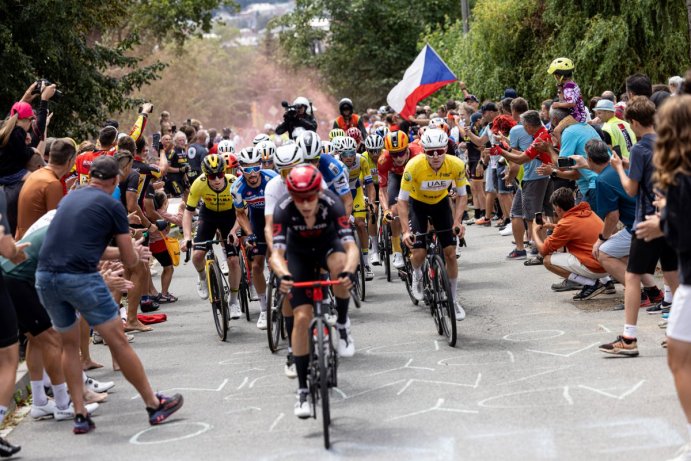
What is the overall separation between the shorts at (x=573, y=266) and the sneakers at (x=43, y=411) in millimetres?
5837

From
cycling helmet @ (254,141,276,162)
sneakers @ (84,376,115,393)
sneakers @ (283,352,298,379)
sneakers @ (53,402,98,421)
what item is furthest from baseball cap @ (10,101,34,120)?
sneakers @ (283,352,298,379)

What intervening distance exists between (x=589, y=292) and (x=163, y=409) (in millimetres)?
5647

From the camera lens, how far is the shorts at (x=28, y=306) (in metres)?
8.52

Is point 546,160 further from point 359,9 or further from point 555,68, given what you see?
point 359,9

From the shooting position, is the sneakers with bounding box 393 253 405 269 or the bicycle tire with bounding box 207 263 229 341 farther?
the sneakers with bounding box 393 253 405 269

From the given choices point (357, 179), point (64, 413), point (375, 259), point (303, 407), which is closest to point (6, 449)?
point (64, 413)

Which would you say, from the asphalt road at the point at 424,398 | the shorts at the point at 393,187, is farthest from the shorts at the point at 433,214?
the shorts at the point at 393,187

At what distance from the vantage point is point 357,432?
306 inches

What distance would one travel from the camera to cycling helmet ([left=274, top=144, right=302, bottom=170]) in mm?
9797

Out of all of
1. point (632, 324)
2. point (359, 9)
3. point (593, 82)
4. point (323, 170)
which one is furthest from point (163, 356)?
point (359, 9)

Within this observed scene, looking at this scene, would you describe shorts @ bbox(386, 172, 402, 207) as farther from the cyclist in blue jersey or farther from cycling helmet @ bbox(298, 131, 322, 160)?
cycling helmet @ bbox(298, 131, 322, 160)

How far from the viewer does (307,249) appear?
8.70m

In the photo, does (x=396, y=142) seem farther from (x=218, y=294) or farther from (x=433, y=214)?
(x=218, y=294)

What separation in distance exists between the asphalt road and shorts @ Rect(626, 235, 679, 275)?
0.77 m
